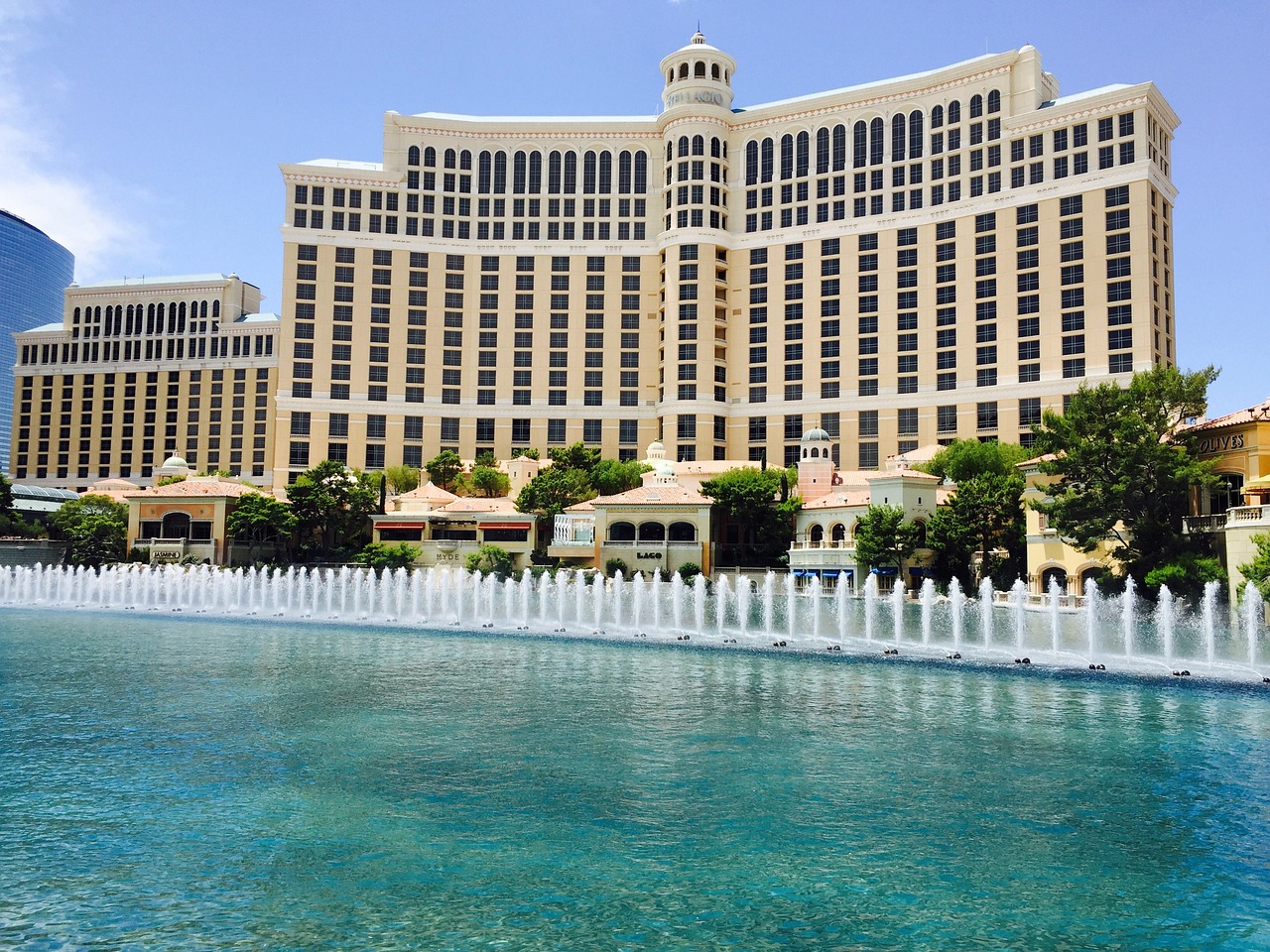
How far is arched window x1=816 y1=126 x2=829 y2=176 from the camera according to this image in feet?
350

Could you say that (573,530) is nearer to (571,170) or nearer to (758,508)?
(758,508)

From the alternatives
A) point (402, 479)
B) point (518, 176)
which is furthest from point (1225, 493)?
point (518, 176)

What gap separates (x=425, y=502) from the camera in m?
82.5

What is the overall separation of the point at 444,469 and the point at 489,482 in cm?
→ 835

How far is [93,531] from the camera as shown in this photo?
7900cm

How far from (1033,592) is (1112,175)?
49.5 m

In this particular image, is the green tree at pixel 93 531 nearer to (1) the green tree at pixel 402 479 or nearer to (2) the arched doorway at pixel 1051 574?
(1) the green tree at pixel 402 479

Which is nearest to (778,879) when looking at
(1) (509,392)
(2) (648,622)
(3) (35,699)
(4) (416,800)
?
(4) (416,800)

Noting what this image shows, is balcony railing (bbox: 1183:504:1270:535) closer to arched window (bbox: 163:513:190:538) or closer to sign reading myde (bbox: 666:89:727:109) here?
arched window (bbox: 163:513:190:538)

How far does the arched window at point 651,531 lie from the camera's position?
76831 millimetres

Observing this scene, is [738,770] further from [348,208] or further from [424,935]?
[348,208]

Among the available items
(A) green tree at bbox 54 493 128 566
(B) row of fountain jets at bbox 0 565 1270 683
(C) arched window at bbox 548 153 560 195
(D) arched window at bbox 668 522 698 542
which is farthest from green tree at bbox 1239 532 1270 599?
(C) arched window at bbox 548 153 560 195

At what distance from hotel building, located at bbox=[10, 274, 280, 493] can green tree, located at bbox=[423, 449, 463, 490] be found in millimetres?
38428

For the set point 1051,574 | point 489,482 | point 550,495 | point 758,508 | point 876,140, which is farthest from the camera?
point 876,140
